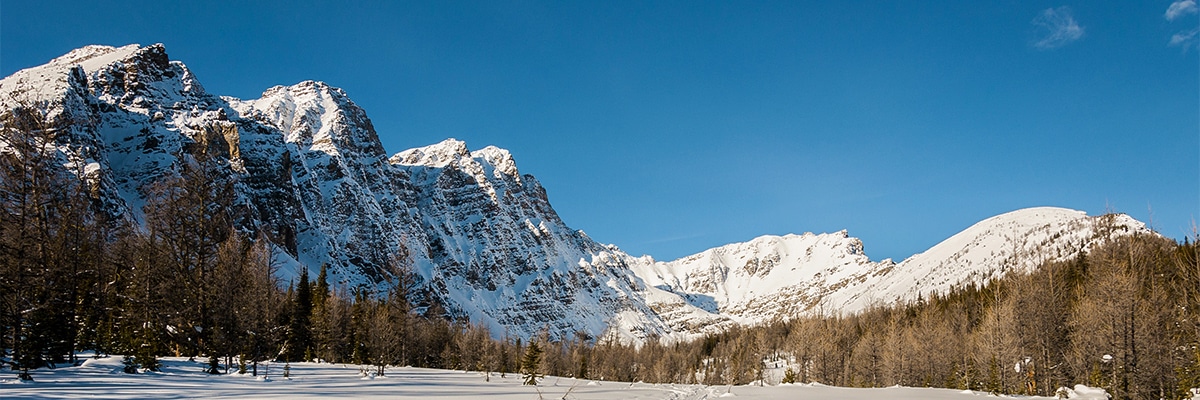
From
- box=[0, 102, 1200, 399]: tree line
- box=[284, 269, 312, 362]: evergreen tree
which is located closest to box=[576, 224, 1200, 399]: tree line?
box=[0, 102, 1200, 399]: tree line

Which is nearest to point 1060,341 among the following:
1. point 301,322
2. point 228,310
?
point 228,310

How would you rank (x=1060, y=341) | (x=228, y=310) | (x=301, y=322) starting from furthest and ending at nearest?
(x=301, y=322) < (x=1060, y=341) < (x=228, y=310)

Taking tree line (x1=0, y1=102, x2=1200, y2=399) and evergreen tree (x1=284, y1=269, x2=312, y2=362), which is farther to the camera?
evergreen tree (x1=284, y1=269, x2=312, y2=362)

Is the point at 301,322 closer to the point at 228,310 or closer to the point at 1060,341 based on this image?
the point at 228,310

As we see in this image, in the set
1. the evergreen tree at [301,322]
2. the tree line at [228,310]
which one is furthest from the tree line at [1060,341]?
the evergreen tree at [301,322]

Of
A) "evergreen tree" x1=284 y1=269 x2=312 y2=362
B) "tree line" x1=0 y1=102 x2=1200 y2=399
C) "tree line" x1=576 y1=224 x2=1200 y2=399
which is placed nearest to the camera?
"tree line" x1=0 y1=102 x2=1200 y2=399

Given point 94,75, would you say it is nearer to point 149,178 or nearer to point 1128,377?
point 149,178

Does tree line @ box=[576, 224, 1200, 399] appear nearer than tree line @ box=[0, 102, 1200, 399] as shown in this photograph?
No

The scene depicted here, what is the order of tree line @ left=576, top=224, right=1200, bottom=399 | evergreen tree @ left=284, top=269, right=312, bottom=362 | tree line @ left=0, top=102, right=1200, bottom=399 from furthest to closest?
evergreen tree @ left=284, top=269, right=312, bottom=362
tree line @ left=576, top=224, right=1200, bottom=399
tree line @ left=0, top=102, right=1200, bottom=399

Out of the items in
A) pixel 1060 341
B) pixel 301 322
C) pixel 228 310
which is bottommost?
pixel 1060 341

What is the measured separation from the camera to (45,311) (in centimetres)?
1859

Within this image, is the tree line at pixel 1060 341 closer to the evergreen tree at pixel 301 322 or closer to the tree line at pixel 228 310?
the tree line at pixel 228 310

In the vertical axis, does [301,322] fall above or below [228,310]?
below

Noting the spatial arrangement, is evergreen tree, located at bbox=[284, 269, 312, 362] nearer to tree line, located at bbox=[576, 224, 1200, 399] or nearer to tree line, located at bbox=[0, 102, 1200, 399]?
tree line, located at bbox=[0, 102, 1200, 399]
